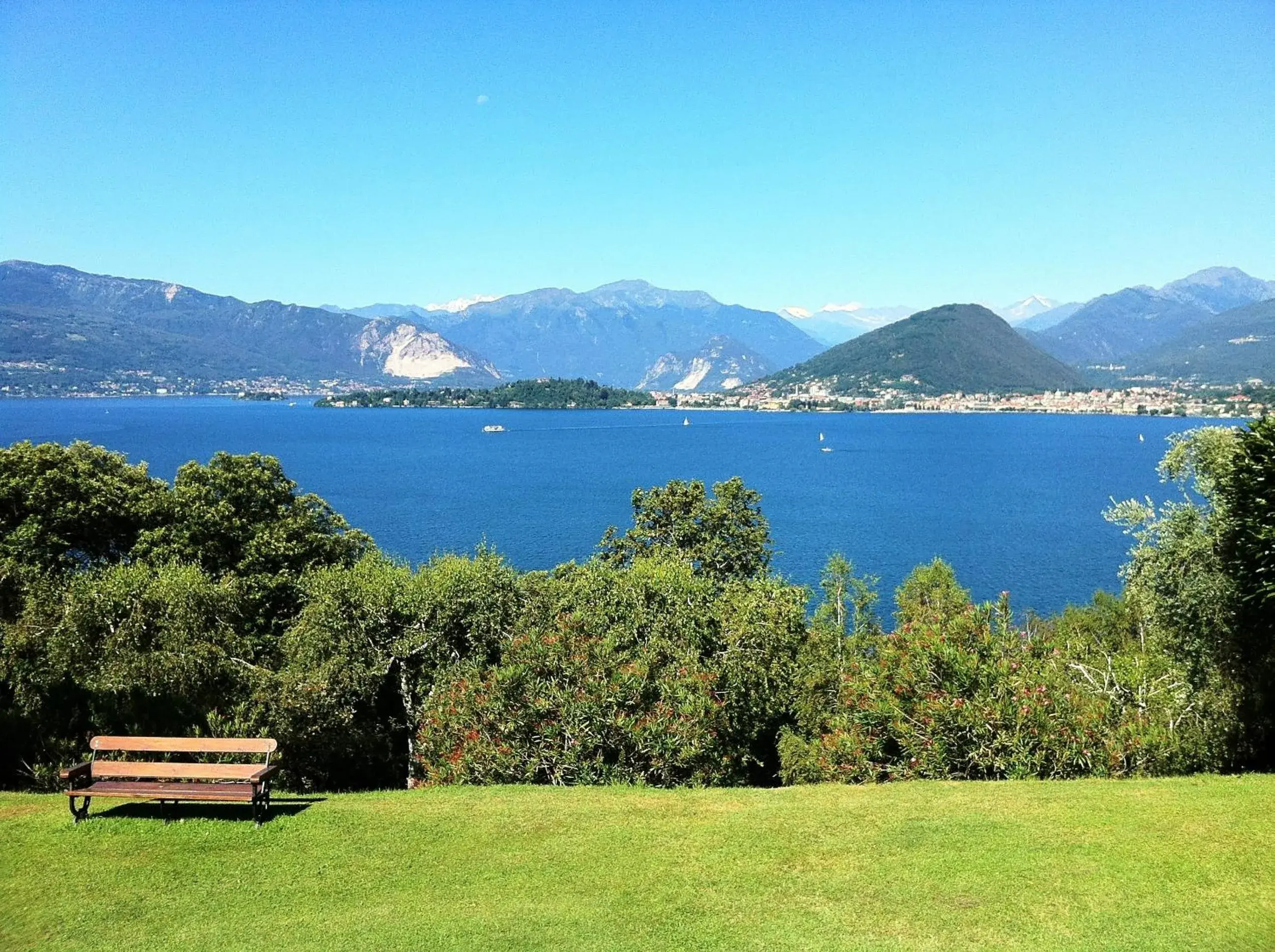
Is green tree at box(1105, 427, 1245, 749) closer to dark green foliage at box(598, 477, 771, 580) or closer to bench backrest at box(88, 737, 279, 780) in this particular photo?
dark green foliage at box(598, 477, 771, 580)

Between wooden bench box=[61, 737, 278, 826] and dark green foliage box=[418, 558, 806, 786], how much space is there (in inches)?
178

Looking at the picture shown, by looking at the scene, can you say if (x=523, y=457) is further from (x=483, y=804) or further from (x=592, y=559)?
(x=483, y=804)

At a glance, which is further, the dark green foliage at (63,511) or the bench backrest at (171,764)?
the dark green foliage at (63,511)

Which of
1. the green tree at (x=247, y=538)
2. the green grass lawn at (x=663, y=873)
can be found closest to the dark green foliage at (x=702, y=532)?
the green tree at (x=247, y=538)

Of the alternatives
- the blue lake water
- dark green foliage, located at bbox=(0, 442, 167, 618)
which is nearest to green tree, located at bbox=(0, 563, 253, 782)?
dark green foliage, located at bbox=(0, 442, 167, 618)

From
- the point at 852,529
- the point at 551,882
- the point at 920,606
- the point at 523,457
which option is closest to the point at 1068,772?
the point at 551,882

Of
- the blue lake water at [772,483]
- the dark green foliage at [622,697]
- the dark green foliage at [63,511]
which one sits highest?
the dark green foliage at [63,511]

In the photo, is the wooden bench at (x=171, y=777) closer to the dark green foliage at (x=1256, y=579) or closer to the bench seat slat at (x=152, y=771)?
A: the bench seat slat at (x=152, y=771)

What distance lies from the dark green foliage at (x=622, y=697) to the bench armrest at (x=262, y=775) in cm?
436

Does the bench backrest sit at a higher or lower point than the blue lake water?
higher

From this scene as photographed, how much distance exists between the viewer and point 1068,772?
14.6 m

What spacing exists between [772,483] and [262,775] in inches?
3758

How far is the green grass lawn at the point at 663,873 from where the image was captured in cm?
857

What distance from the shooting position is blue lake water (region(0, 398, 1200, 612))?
6272cm
